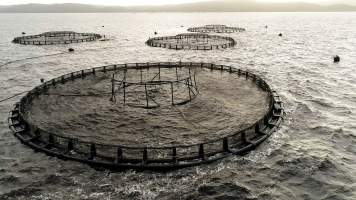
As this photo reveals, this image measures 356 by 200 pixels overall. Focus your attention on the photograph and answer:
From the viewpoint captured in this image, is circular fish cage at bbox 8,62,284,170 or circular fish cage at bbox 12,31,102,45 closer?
circular fish cage at bbox 8,62,284,170

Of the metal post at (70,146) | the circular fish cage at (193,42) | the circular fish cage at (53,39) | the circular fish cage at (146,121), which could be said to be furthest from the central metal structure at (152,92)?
the circular fish cage at (53,39)

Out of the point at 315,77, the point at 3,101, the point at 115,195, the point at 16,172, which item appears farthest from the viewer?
the point at 315,77

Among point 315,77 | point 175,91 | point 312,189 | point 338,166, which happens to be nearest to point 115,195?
point 312,189

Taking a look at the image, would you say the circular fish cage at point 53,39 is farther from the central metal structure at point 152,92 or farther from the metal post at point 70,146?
the metal post at point 70,146

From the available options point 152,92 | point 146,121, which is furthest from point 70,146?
point 152,92

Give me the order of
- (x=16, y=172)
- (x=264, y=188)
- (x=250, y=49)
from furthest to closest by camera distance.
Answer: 1. (x=250, y=49)
2. (x=16, y=172)
3. (x=264, y=188)

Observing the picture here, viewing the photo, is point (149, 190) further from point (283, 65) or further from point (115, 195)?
point (283, 65)

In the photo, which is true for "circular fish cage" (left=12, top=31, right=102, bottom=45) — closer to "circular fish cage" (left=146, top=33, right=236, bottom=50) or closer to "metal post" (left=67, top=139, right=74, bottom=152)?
"circular fish cage" (left=146, top=33, right=236, bottom=50)

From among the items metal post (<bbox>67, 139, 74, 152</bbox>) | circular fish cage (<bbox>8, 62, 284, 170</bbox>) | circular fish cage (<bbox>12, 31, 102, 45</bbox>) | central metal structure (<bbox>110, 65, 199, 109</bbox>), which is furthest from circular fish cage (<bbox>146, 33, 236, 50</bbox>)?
metal post (<bbox>67, 139, 74, 152</bbox>)
